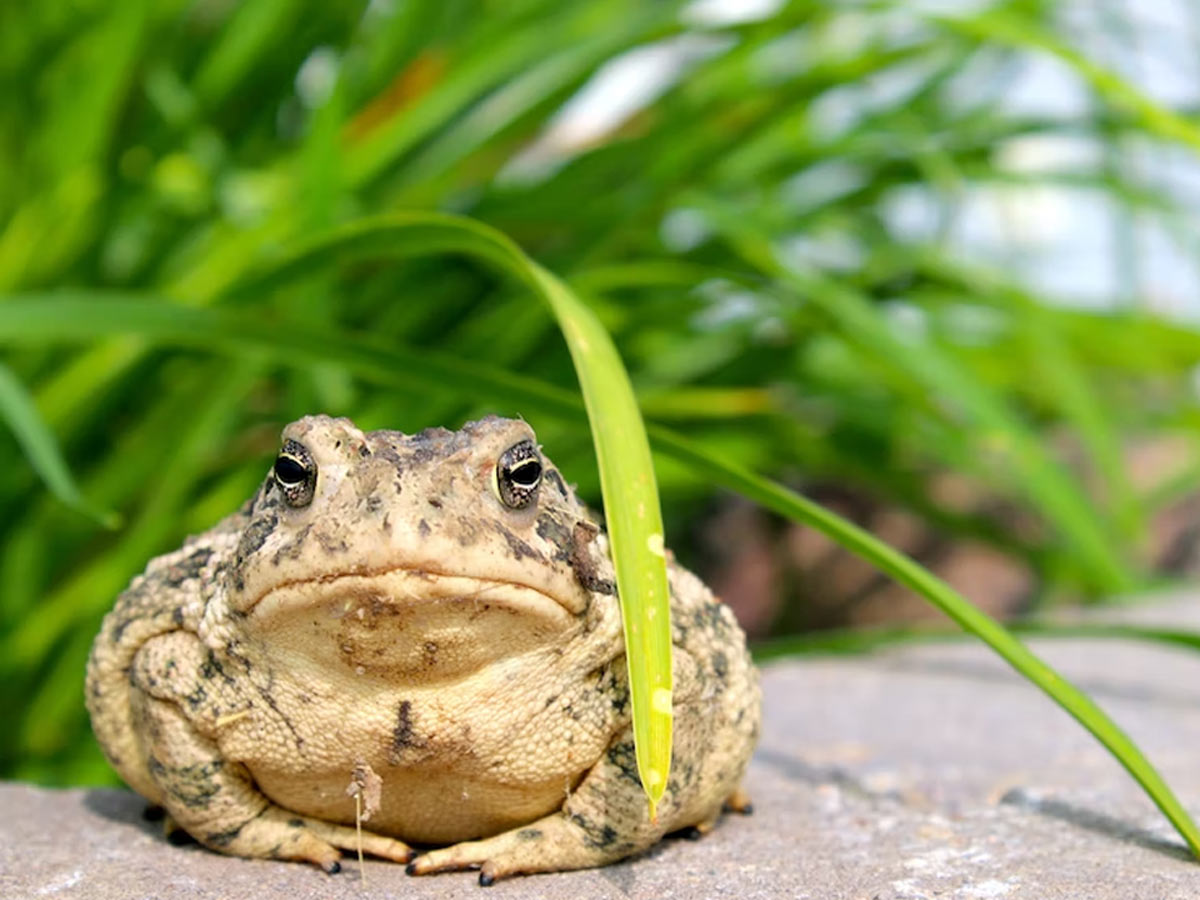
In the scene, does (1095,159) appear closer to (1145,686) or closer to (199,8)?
(1145,686)

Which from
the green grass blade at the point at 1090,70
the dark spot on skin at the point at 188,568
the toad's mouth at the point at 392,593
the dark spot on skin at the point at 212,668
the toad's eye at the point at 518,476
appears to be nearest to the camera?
the toad's mouth at the point at 392,593

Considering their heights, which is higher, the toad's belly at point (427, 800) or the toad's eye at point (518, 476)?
the toad's eye at point (518, 476)

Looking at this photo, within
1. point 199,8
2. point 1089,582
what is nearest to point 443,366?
point 199,8

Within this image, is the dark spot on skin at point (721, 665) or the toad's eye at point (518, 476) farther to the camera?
the dark spot on skin at point (721, 665)

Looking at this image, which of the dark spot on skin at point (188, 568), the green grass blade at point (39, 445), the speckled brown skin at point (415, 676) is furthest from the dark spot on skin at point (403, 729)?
the green grass blade at point (39, 445)

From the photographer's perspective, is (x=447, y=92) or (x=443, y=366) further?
(x=447, y=92)

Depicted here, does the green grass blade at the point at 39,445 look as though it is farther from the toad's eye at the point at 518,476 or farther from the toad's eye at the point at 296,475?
the toad's eye at the point at 518,476

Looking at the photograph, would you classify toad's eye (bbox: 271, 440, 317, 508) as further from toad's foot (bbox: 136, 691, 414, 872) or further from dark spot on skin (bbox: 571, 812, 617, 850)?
dark spot on skin (bbox: 571, 812, 617, 850)
